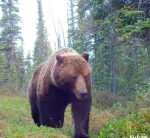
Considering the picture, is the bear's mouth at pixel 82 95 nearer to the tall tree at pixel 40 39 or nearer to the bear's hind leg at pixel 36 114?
the bear's hind leg at pixel 36 114

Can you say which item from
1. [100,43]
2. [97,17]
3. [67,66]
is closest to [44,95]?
[67,66]

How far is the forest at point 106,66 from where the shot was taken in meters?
5.68

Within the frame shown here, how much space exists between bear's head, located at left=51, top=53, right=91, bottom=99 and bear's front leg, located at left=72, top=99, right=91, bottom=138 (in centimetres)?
29

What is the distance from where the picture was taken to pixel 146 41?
10.0m

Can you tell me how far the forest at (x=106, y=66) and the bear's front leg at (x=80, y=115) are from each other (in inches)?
15.2

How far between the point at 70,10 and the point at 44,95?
35.2 meters

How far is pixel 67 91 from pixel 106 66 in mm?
11141

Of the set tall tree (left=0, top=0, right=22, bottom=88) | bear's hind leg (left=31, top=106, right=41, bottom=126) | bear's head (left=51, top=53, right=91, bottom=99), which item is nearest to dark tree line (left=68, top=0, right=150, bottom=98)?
bear's head (left=51, top=53, right=91, bottom=99)

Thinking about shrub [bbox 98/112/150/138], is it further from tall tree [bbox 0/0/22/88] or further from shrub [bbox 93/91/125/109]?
tall tree [bbox 0/0/22/88]

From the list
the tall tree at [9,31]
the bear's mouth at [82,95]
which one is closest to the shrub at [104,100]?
the bear's mouth at [82,95]

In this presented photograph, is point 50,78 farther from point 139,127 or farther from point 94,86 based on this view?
point 94,86

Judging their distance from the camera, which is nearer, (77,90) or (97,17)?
(77,90)

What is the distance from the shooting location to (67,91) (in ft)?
19.6

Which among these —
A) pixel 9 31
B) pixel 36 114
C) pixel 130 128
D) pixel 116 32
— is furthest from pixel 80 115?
pixel 9 31
